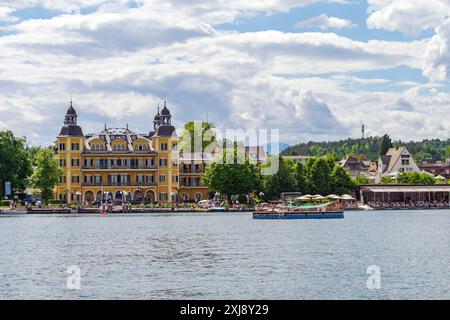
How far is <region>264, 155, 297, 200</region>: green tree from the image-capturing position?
12438cm

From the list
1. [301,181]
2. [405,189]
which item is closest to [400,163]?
[405,189]

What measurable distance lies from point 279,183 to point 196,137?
24.3 meters

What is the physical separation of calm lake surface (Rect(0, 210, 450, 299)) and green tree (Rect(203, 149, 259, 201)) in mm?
44146

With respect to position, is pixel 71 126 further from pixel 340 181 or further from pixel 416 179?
pixel 416 179

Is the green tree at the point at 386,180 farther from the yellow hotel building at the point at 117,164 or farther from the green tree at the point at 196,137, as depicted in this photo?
the yellow hotel building at the point at 117,164

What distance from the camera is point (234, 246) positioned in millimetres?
56344

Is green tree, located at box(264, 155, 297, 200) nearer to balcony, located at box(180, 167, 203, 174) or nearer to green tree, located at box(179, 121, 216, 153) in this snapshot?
balcony, located at box(180, 167, 203, 174)

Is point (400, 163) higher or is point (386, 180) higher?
point (400, 163)

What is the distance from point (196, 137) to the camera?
144375 millimetres

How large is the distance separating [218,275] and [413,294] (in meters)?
9.29
